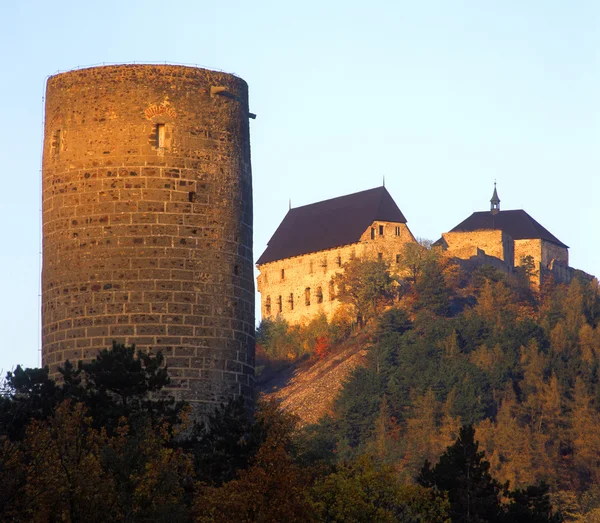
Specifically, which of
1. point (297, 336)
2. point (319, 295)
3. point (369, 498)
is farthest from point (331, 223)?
point (369, 498)

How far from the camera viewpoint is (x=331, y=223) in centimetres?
10862

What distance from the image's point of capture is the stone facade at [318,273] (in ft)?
334

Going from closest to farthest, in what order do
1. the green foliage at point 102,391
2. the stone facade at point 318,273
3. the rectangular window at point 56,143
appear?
the green foliage at point 102,391 < the rectangular window at point 56,143 < the stone facade at point 318,273

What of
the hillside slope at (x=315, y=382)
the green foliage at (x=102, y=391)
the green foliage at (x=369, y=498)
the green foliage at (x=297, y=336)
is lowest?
the green foliage at (x=369, y=498)

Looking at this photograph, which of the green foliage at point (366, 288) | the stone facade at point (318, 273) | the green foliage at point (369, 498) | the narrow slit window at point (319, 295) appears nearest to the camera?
the green foliage at point (369, 498)

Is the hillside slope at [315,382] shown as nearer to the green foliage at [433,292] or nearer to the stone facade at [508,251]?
the green foliage at [433,292]

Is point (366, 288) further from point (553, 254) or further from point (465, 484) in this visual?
point (465, 484)

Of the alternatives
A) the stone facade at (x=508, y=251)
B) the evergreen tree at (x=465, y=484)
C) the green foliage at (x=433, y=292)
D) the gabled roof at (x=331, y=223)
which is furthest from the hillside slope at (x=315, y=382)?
the evergreen tree at (x=465, y=484)

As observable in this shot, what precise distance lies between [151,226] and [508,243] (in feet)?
242

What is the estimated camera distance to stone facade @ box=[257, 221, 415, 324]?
101875mm

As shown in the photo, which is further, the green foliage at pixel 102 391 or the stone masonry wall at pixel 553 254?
the stone masonry wall at pixel 553 254

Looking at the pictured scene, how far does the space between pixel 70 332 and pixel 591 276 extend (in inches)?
3147

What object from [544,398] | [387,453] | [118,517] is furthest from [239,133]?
[544,398]

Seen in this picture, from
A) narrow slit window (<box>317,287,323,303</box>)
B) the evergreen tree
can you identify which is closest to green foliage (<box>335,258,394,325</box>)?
narrow slit window (<box>317,287,323,303</box>)
